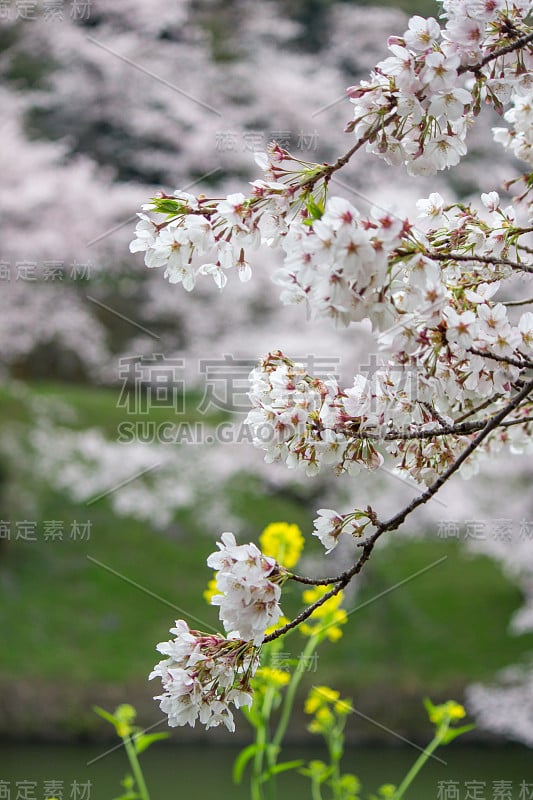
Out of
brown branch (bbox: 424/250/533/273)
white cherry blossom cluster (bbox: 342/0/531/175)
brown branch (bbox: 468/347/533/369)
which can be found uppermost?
white cherry blossom cluster (bbox: 342/0/531/175)

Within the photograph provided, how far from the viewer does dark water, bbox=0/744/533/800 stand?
3.50m

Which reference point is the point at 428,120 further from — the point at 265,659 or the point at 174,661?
the point at 265,659

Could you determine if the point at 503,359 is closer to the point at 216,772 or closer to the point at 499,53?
the point at 499,53

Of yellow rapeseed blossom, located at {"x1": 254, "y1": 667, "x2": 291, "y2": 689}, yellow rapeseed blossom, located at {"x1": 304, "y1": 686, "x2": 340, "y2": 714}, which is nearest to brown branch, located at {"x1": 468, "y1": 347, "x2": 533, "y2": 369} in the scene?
yellow rapeseed blossom, located at {"x1": 254, "y1": 667, "x2": 291, "y2": 689}

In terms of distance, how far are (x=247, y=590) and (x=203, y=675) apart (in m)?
0.10

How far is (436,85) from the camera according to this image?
78cm

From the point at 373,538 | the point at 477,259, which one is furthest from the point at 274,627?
the point at 477,259

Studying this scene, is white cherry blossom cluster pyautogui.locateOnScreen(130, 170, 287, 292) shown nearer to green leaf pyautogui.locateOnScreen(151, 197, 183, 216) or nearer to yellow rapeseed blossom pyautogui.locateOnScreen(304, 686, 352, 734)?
green leaf pyautogui.locateOnScreen(151, 197, 183, 216)

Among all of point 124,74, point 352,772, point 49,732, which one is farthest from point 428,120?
point 124,74

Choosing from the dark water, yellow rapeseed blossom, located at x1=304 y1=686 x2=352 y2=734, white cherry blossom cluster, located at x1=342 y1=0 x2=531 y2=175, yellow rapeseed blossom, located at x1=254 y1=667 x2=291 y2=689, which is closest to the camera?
white cherry blossom cluster, located at x1=342 y1=0 x2=531 y2=175

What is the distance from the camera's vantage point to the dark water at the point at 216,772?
350 cm

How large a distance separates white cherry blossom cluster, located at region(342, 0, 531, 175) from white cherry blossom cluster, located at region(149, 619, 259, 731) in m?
0.49

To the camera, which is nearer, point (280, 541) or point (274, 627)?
point (274, 627)

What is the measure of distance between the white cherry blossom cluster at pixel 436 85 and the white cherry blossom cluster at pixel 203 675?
488 mm
